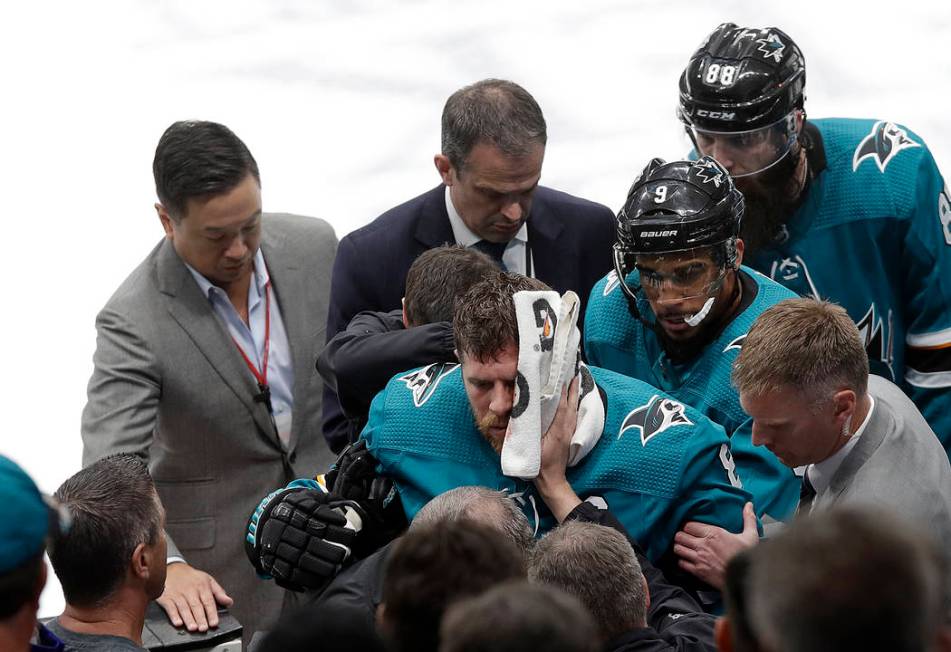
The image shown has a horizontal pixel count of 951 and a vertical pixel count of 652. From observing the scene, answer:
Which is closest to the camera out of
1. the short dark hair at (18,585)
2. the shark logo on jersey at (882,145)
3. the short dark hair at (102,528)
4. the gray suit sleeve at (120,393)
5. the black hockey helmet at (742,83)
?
the short dark hair at (18,585)

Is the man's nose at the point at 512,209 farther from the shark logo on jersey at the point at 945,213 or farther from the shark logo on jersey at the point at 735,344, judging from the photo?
the shark logo on jersey at the point at 945,213

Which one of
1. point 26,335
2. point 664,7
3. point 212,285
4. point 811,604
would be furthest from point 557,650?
point 664,7

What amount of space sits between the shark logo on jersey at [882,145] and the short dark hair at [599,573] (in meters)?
1.40

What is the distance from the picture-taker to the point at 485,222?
3.38 m

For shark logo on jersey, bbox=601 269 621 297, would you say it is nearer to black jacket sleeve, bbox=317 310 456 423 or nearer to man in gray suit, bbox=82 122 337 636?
black jacket sleeve, bbox=317 310 456 423

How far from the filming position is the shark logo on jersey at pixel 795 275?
10.8ft

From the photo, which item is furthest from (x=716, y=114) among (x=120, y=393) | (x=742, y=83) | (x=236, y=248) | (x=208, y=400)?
(x=120, y=393)

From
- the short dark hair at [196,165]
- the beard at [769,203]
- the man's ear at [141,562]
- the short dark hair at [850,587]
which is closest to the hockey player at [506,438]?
the man's ear at [141,562]

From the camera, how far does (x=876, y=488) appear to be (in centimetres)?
239

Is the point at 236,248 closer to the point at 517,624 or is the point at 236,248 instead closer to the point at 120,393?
the point at 120,393

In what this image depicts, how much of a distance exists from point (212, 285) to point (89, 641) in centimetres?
146

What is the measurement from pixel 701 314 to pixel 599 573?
0.92 metres

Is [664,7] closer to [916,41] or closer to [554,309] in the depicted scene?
[916,41]

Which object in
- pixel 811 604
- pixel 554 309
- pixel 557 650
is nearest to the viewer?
Answer: pixel 811 604
